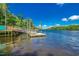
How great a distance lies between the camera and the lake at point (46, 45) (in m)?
1.84

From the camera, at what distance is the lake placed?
184 cm

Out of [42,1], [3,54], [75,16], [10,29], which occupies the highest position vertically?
[42,1]

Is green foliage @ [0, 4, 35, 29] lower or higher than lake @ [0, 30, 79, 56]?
higher

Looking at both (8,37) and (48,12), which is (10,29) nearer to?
(8,37)

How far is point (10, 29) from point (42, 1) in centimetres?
42

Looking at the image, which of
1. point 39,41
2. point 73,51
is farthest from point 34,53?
point 73,51

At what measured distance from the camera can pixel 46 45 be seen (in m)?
1.86

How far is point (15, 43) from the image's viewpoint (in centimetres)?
189

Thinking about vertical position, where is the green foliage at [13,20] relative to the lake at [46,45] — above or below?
above

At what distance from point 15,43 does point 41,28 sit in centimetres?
30

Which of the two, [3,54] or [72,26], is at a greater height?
[72,26]

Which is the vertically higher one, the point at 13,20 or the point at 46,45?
the point at 13,20

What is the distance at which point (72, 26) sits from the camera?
6.24 feet

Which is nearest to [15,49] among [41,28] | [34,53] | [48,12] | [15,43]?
[15,43]
